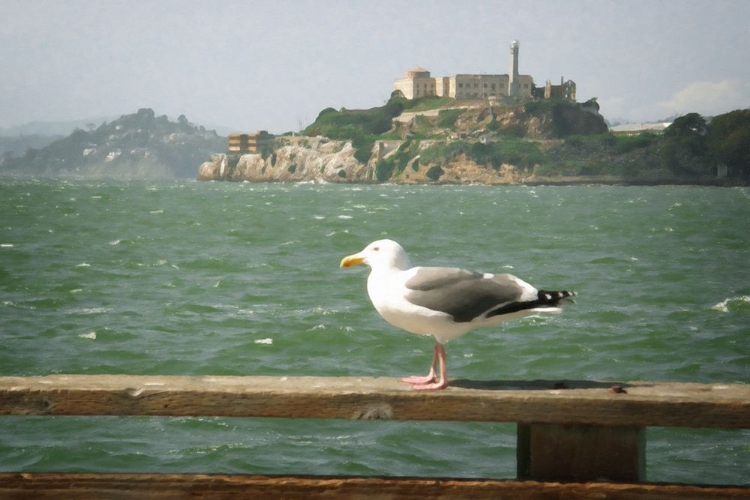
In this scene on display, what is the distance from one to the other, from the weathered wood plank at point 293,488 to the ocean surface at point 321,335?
4.49 metres

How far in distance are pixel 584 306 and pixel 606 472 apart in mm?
18599

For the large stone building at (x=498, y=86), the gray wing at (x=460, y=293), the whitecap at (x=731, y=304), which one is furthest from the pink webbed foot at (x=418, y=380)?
the large stone building at (x=498, y=86)

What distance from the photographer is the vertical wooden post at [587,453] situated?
307 cm

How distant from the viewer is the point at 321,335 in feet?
55.8

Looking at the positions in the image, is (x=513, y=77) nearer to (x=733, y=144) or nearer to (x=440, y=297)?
(x=733, y=144)

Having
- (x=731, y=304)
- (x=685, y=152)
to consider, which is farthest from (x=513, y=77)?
(x=731, y=304)

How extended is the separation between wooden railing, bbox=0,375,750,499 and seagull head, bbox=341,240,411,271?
3.59ft

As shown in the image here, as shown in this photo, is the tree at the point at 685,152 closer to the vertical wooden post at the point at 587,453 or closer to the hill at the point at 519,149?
the hill at the point at 519,149

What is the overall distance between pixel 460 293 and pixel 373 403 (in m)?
1.15

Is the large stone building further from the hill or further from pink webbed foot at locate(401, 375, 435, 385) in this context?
pink webbed foot at locate(401, 375, 435, 385)

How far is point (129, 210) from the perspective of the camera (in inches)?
2798

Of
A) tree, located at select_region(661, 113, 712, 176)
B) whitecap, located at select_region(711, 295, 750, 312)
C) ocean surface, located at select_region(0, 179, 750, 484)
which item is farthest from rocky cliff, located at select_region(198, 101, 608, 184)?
whitecap, located at select_region(711, 295, 750, 312)

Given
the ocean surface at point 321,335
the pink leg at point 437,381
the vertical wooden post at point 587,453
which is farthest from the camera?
the ocean surface at point 321,335

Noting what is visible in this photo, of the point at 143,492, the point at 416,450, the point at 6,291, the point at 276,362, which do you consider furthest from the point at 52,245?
the point at 143,492
